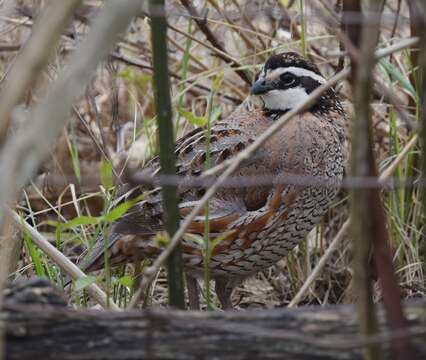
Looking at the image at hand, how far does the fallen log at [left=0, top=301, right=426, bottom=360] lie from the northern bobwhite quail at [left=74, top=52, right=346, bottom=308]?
133cm

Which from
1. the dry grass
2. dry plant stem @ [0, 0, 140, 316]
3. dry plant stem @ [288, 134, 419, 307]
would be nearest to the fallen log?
dry plant stem @ [0, 0, 140, 316]

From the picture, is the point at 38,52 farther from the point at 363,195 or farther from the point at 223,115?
the point at 223,115

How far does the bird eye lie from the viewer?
3.77 m

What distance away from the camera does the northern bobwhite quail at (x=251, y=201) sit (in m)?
3.48

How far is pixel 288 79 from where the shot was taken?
3789mm

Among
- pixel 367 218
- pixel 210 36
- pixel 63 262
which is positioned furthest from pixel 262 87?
pixel 367 218

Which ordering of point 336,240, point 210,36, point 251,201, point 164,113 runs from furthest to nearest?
point 210,36
point 251,201
point 336,240
point 164,113

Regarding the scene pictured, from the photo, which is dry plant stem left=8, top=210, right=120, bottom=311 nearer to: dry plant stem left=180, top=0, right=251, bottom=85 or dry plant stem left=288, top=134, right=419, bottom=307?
dry plant stem left=288, top=134, right=419, bottom=307

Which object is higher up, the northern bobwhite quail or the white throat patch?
the white throat patch

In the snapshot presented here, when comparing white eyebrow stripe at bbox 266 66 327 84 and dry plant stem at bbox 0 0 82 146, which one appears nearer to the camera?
dry plant stem at bbox 0 0 82 146

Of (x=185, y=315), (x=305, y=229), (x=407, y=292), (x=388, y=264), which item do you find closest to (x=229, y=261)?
(x=305, y=229)

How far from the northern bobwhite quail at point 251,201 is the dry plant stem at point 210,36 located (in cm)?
64

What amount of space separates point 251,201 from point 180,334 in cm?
155

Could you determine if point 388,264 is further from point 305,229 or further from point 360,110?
point 305,229
